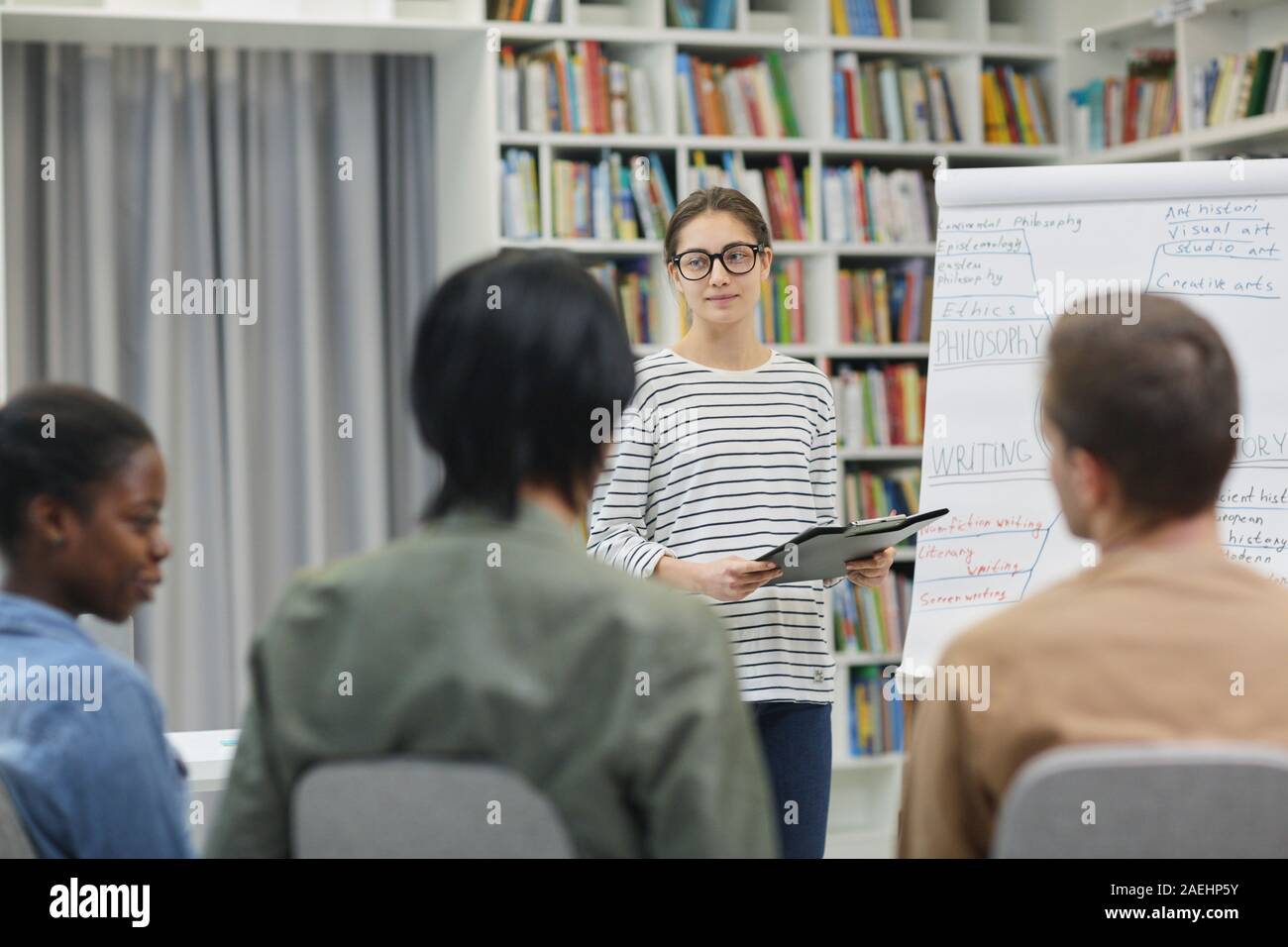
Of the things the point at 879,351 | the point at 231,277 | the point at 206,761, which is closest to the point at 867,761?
the point at 879,351

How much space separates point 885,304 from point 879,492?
0.59 meters

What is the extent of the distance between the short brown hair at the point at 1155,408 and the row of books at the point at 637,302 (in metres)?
3.06

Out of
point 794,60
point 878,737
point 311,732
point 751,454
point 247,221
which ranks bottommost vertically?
point 878,737

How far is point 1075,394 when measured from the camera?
50.4 inches

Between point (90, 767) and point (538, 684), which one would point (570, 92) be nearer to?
point (90, 767)

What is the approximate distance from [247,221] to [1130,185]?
8.90 ft

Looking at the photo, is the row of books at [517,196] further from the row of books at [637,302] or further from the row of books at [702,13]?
the row of books at [702,13]

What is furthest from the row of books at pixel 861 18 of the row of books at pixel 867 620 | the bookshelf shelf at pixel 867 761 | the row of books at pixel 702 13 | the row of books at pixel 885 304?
the bookshelf shelf at pixel 867 761

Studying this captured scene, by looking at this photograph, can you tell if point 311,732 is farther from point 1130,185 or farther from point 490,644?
point 1130,185

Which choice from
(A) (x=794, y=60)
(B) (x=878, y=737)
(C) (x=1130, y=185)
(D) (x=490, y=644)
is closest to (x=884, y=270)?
(A) (x=794, y=60)

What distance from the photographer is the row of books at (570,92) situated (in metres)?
4.24

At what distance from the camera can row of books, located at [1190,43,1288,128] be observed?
12.9 ft

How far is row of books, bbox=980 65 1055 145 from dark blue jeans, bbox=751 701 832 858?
2850 mm

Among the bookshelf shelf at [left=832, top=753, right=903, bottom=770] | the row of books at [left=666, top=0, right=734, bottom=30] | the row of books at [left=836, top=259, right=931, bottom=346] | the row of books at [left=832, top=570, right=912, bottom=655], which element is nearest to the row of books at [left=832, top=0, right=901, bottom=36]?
the row of books at [left=666, top=0, right=734, bottom=30]
